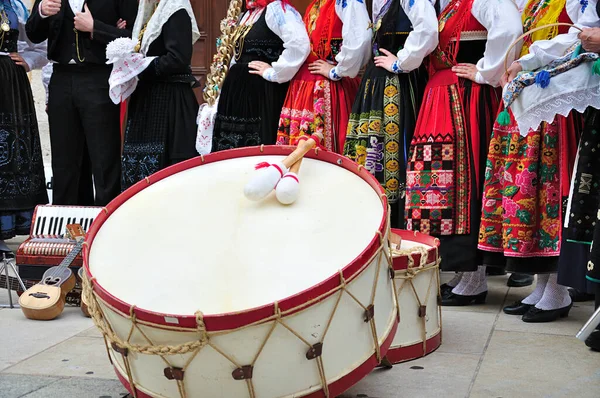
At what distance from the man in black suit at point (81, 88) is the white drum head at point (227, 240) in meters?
2.57

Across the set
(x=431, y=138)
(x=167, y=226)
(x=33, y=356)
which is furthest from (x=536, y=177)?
(x=33, y=356)

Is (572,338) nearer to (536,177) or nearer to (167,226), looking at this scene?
(536,177)

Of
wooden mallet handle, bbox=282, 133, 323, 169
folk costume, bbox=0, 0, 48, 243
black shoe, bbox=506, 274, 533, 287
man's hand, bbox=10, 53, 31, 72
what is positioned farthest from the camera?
man's hand, bbox=10, 53, 31, 72

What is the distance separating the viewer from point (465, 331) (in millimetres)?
3510

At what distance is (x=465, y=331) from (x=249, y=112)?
1965 mm

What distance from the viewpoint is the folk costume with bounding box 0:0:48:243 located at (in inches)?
211

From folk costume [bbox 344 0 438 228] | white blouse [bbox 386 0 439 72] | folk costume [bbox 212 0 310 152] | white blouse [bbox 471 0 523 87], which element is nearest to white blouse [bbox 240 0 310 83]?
folk costume [bbox 212 0 310 152]

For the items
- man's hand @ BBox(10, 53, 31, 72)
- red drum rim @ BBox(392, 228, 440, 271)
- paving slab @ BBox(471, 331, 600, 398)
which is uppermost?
man's hand @ BBox(10, 53, 31, 72)

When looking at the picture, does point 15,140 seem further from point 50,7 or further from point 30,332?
point 30,332

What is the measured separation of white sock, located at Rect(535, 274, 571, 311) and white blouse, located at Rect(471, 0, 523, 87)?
90 centimetres

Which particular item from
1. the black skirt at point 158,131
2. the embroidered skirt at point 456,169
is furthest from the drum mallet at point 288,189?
the black skirt at point 158,131

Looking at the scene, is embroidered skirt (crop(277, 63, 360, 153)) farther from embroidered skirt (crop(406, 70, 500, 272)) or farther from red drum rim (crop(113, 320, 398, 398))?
red drum rim (crop(113, 320, 398, 398))

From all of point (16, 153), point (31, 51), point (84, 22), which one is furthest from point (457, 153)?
point (31, 51)

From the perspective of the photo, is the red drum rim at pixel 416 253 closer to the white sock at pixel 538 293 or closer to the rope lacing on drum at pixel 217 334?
the rope lacing on drum at pixel 217 334
